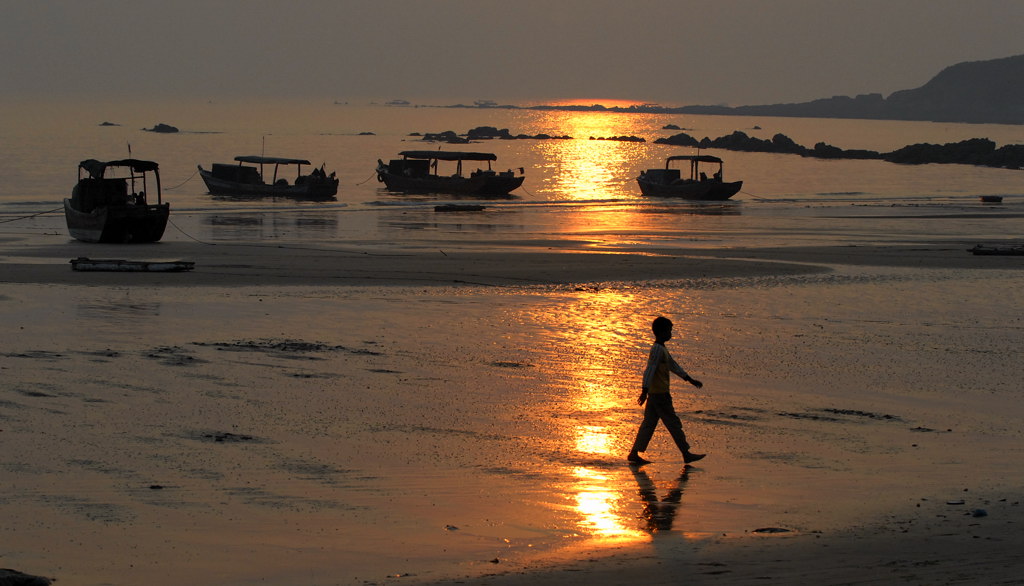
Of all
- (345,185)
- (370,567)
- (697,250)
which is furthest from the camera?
(345,185)

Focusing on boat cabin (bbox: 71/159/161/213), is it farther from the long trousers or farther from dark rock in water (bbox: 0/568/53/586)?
dark rock in water (bbox: 0/568/53/586)

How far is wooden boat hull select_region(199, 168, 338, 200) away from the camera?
55.2 m

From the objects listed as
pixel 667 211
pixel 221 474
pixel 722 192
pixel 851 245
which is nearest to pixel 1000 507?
pixel 221 474

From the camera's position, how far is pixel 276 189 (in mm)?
55188

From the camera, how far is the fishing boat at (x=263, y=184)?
55.2 meters

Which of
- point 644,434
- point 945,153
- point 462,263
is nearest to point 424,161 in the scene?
point 462,263

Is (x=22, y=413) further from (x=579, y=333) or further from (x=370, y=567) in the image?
(x=579, y=333)

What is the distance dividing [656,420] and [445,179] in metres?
50.7

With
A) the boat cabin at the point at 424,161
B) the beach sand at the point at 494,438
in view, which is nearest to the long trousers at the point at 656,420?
the beach sand at the point at 494,438

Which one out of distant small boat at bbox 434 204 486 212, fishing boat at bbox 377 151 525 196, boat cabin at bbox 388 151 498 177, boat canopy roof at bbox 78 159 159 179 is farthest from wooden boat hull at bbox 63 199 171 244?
boat cabin at bbox 388 151 498 177

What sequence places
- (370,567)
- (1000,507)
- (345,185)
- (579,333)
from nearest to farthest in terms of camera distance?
(370,567)
(1000,507)
(579,333)
(345,185)

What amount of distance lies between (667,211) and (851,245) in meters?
17.6

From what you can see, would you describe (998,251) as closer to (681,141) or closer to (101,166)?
(101,166)

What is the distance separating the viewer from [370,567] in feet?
22.0
